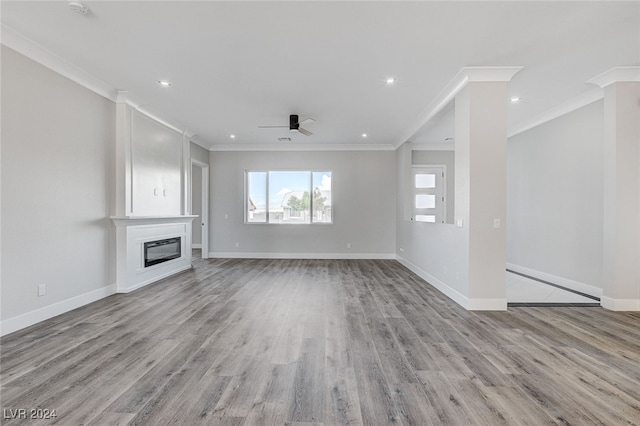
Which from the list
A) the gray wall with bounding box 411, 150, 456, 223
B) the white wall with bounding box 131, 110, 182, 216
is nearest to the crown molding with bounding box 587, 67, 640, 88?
the gray wall with bounding box 411, 150, 456, 223

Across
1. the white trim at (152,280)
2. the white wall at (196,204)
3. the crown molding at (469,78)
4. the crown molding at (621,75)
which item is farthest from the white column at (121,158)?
the crown molding at (621,75)

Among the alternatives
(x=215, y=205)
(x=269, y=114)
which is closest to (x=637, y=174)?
(x=269, y=114)

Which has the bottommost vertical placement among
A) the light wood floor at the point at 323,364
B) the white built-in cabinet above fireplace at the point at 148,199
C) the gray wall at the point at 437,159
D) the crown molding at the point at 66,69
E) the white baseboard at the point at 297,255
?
the light wood floor at the point at 323,364

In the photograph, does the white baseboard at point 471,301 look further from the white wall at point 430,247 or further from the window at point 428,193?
the window at point 428,193

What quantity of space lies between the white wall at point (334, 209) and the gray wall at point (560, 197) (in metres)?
2.72

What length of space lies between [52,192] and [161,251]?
212cm

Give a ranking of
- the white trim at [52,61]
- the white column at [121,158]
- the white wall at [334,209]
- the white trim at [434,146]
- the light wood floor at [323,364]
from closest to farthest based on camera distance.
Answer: the light wood floor at [323,364] < the white trim at [52,61] < the white column at [121,158] < the white trim at [434,146] < the white wall at [334,209]

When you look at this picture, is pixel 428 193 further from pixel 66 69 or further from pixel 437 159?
pixel 66 69

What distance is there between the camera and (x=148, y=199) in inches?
186

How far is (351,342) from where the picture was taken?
2584 millimetres

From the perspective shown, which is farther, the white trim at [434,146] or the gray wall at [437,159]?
the gray wall at [437,159]

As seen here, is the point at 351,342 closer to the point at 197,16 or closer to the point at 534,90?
the point at 197,16

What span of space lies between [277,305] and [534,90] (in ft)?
15.5

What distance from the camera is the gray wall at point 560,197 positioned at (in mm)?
4105
